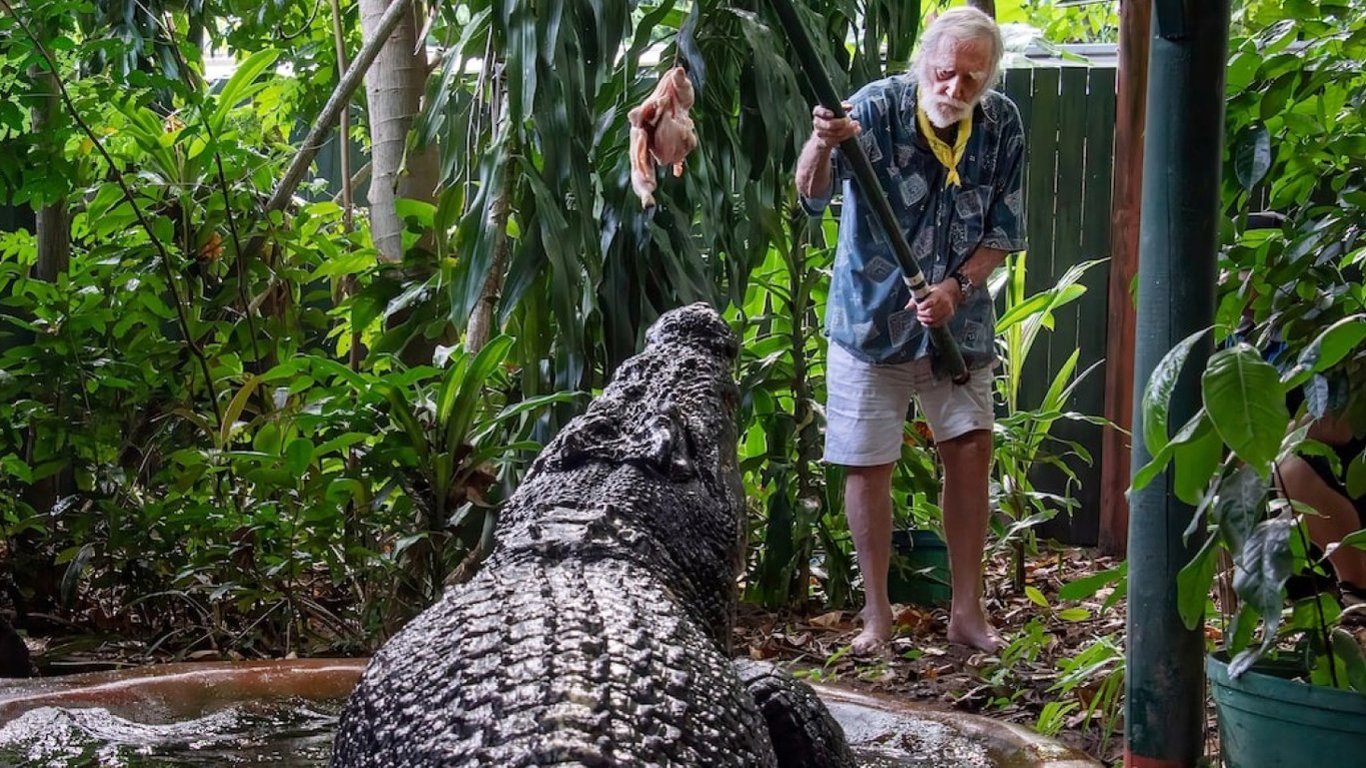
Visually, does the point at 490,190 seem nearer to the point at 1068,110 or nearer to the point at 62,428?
the point at 62,428

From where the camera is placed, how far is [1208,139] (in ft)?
6.45

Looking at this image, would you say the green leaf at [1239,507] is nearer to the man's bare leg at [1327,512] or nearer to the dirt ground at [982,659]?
→ the dirt ground at [982,659]

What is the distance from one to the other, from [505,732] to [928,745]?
1355mm

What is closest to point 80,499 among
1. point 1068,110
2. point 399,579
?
point 399,579

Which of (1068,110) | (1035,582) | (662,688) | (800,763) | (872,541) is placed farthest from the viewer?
(1068,110)

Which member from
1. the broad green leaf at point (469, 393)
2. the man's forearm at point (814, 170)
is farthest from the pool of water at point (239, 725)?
the man's forearm at point (814, 170)

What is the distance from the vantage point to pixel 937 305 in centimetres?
330

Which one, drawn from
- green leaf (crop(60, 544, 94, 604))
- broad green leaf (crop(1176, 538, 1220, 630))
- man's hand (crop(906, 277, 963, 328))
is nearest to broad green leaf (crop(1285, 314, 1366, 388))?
broad green leaf (crop(1176, 538, 1220, 630))

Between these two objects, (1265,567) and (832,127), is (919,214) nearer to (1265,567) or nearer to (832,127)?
(832,127)

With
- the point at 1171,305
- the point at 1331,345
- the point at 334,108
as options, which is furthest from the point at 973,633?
the point at 334,108

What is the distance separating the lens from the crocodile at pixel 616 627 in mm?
1106

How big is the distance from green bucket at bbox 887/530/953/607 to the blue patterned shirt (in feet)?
3.20

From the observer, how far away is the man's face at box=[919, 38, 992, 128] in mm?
3324

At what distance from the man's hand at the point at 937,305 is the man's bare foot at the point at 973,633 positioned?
0.85 metres
